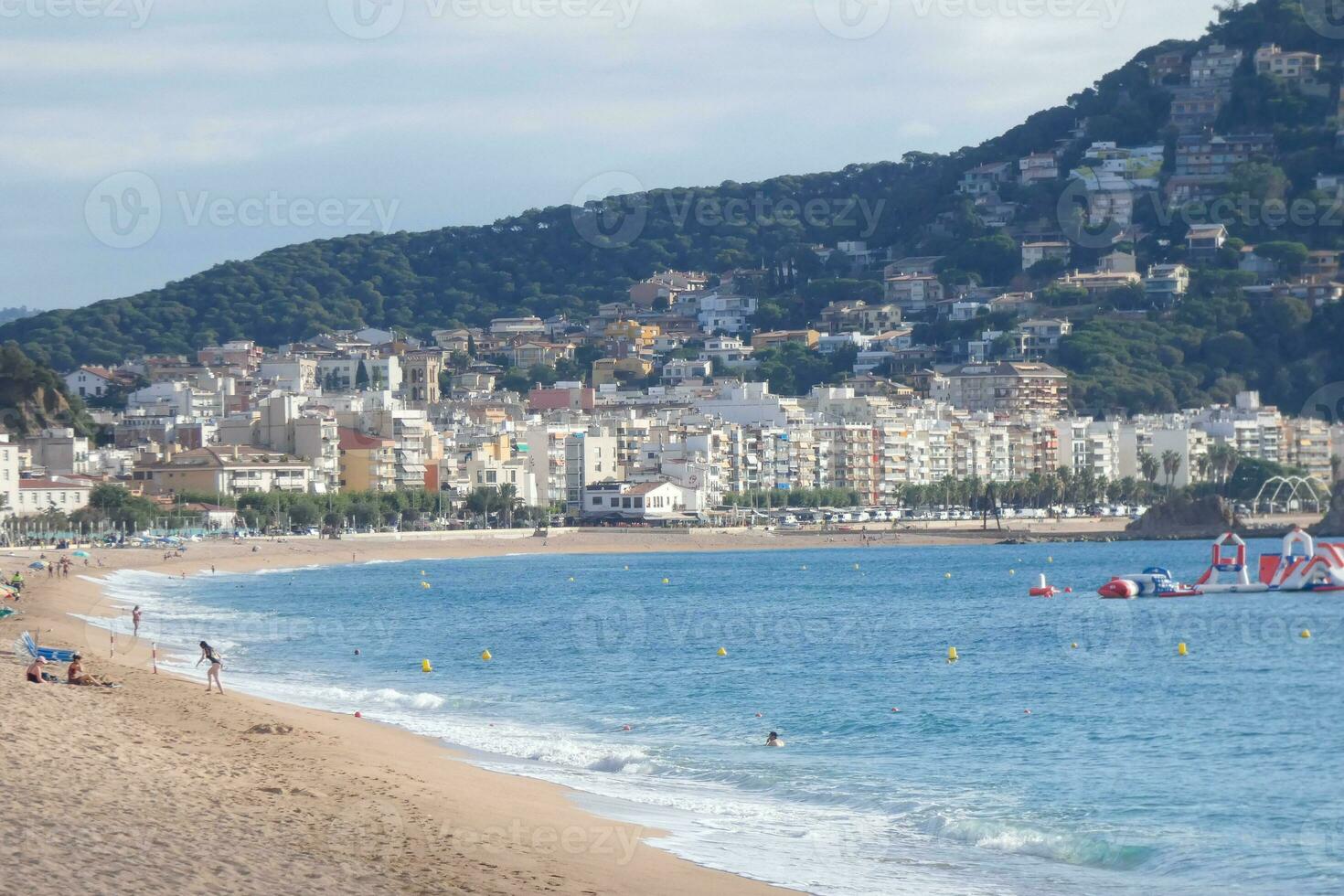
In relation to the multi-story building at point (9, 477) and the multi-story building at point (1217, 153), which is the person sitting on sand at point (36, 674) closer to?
the multi-story building at point (9, 477)

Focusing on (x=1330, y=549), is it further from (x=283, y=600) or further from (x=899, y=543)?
(x=899, y=543)

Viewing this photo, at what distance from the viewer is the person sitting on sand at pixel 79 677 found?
22469 mm

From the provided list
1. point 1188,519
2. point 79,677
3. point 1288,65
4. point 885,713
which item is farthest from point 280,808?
point 1288,65

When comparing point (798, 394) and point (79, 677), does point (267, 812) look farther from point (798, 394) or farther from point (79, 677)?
point (798, 394)

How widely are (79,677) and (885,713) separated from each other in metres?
Answer: 10.7

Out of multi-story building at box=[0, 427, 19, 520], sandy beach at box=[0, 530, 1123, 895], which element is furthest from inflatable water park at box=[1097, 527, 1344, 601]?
multi-story building at box=[0, 427, 19, 520]

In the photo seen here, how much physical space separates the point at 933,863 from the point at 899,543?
292 ft

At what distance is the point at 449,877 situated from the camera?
12.9 metres

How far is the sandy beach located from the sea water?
1.06 metres

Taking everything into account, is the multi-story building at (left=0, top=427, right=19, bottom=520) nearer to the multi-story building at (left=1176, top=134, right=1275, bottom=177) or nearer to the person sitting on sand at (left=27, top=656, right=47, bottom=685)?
the person sitting on sand at (left=27, top=656, right=47, bottom=685)

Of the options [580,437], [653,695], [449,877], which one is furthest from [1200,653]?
[580,437]

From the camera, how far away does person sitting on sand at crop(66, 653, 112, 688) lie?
73.7ft

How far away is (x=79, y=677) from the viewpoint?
22531 mm

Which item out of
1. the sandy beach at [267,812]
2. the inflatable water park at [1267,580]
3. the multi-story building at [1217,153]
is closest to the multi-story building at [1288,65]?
the multi-story building at [1217,153]
